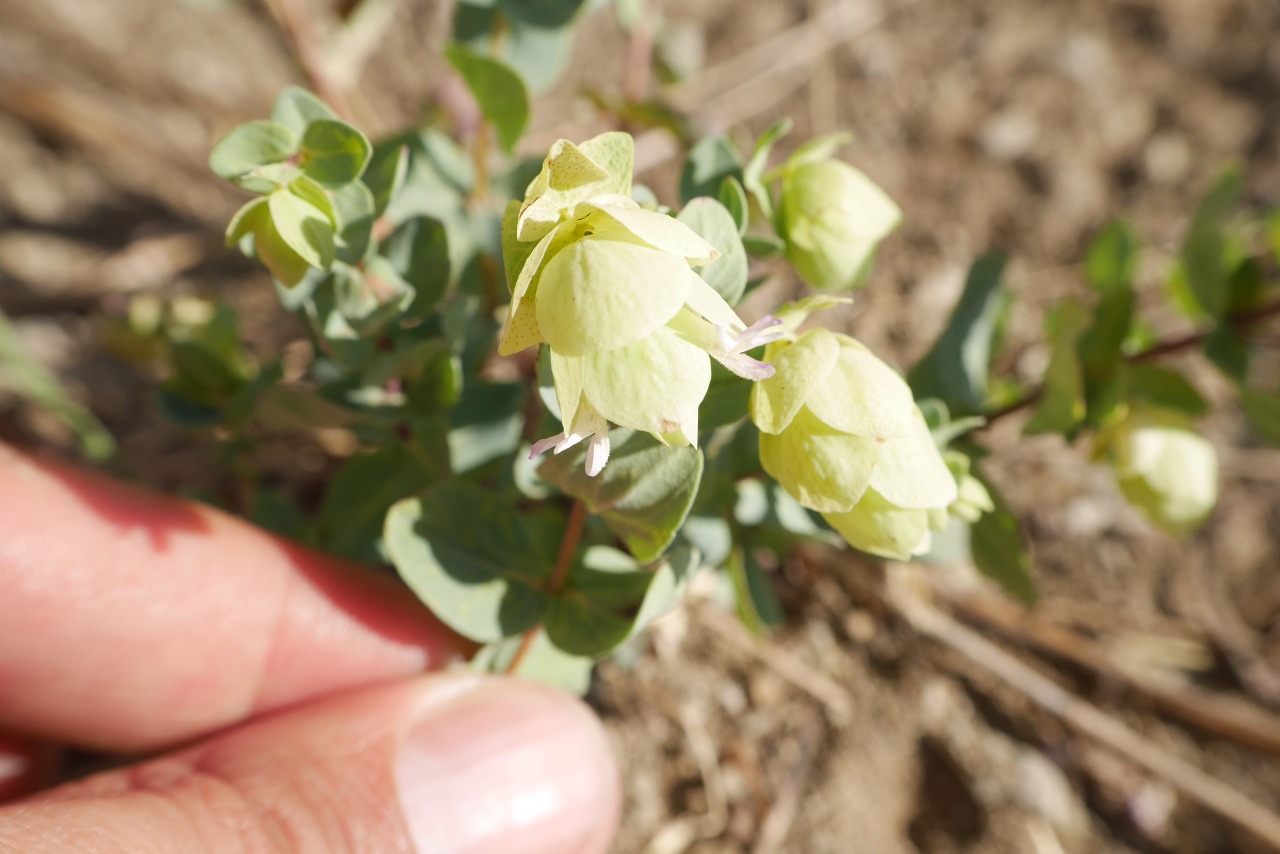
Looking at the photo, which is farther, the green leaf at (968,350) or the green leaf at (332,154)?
the green leaf at (968,350)

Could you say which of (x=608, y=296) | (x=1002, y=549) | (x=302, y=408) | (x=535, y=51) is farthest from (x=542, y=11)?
(x=1002, y=549)

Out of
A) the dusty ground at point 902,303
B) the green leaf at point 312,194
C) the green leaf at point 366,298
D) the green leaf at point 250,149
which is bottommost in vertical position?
the dusty ground at point 902,303

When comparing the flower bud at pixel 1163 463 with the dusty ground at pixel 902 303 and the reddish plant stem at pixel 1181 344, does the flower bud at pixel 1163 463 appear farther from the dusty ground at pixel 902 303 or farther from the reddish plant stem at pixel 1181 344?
the dusty ground at pixel 902 303

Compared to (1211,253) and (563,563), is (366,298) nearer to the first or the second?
(563,563)

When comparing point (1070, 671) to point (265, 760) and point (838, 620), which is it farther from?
point (265, 760)

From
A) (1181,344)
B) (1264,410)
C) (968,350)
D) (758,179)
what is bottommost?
(1264,410)

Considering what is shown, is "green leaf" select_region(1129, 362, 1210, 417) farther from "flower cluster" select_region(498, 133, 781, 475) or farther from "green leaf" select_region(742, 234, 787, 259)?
"flower cluster" select_region(498, 133, 781, 475)

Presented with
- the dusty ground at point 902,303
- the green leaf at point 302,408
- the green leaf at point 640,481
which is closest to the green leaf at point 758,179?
the green leaf at point 640,481

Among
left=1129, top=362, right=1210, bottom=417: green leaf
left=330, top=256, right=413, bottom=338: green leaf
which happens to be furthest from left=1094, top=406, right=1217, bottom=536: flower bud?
left=330, top=256, right=413, bottom=338: green leaf
